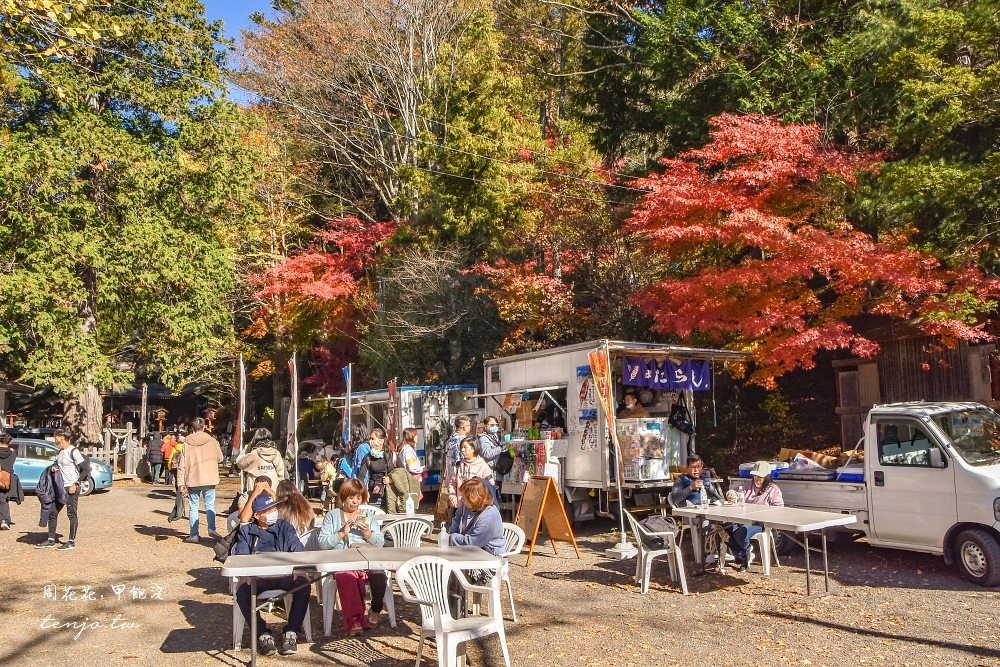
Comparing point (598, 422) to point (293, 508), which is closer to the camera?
point (293, 508)

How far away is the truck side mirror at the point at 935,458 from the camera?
28.9 feet

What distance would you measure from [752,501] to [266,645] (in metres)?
5.73

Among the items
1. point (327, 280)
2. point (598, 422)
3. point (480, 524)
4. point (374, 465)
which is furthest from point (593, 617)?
point (327, 280)

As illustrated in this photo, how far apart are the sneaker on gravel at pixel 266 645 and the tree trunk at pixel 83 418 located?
59.2 feet

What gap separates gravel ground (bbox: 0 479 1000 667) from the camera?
21.2ft

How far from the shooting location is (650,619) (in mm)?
7496

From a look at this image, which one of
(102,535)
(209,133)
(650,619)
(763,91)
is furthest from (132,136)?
(650,619)

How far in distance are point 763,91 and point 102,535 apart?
13.4m

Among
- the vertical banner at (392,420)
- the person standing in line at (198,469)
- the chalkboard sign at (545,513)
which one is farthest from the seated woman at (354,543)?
the vertical banner at (392,420)

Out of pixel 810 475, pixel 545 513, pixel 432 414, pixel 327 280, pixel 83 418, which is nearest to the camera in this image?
pixel 810 475

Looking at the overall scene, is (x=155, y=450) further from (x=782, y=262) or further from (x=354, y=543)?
(x=782, y=262)

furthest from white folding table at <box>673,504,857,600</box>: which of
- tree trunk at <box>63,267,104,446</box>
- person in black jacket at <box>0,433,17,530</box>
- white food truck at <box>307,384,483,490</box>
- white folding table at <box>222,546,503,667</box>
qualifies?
tree trunk at <box>63,267,104,446</box>

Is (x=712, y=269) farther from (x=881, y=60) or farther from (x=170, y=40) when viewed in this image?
(x=170, y=40)

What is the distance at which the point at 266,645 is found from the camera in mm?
6551
